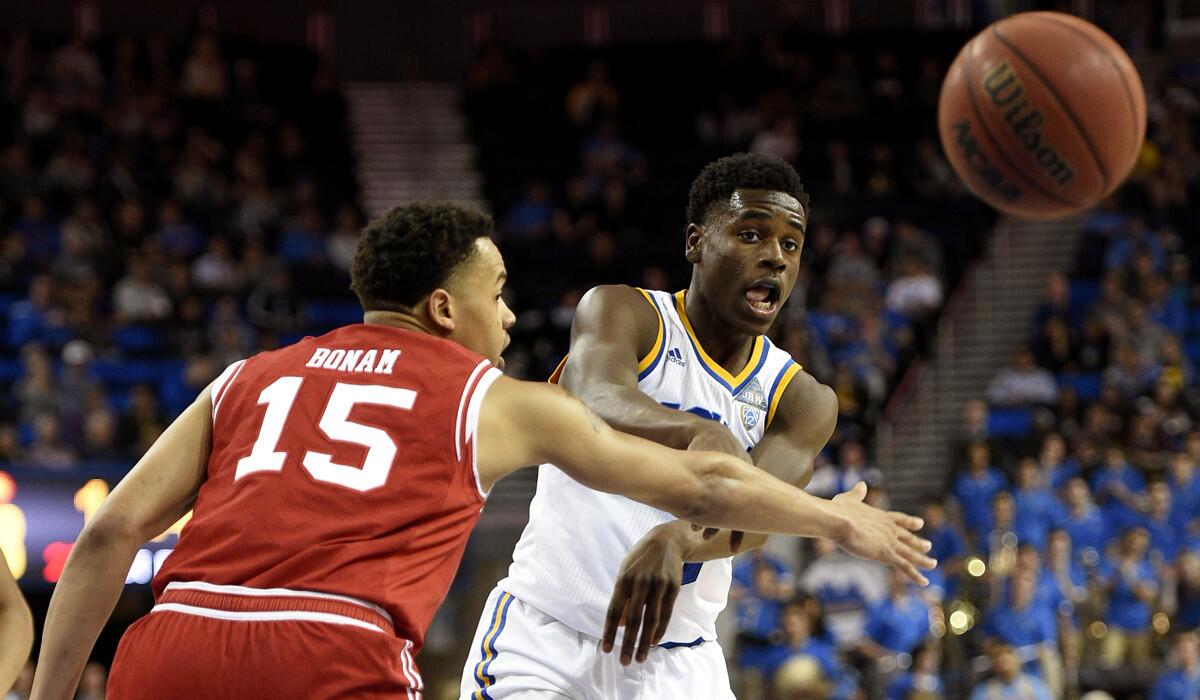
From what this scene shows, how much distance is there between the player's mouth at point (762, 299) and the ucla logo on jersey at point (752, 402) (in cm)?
23

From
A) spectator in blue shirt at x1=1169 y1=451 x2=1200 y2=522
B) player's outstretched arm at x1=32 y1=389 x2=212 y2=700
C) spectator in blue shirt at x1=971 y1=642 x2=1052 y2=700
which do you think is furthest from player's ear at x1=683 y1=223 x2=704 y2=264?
spectator in blue shirt at x1=1169 y1=451 x2=1200 y2=522

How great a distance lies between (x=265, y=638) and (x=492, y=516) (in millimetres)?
8193

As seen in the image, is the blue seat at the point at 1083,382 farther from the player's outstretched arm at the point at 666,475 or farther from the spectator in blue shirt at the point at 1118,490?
the player's outstretched arm at the point at 666,475

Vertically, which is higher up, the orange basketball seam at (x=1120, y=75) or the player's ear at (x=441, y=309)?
the player's ear at (x=441, y=309)

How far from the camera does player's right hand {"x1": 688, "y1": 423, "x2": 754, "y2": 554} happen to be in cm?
370

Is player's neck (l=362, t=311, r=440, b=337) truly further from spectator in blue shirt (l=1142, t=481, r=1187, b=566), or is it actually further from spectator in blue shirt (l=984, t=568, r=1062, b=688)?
spectator in blue shirt (l=1142, t=481, r=1187, b=566)

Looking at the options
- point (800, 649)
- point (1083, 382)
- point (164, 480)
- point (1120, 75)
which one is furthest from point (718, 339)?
point (1083, 382)

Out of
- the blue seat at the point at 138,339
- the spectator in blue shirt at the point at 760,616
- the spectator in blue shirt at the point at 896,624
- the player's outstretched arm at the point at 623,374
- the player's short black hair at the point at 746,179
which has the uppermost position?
the player's short black hair at the point at 746,179

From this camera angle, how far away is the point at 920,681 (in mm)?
10508

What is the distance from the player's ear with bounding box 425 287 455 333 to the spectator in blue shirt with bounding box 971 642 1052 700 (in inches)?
309

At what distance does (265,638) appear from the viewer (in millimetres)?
3014

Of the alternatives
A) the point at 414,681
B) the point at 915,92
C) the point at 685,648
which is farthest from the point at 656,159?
the point at 414,681

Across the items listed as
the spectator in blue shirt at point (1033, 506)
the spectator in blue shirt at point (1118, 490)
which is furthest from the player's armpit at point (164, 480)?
the spectator in blue shirt at point (1118, 490)

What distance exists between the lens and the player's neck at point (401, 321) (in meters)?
3.37
